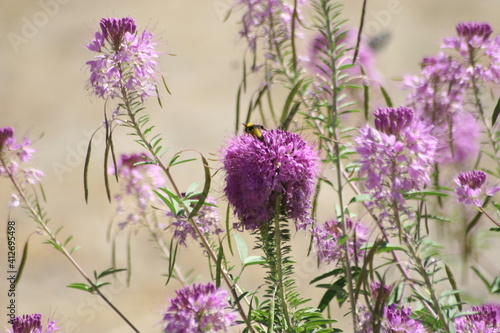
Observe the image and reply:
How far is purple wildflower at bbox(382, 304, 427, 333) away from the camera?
5.22ft

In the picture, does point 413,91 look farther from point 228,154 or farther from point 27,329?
point 27,329

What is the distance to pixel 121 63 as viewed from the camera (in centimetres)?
169

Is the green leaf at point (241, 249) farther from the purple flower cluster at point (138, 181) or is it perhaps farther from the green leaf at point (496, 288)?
the purple flower cluster at point (138, 181)

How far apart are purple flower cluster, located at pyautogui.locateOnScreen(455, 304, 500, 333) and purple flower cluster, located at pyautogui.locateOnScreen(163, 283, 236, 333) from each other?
0.58 metres

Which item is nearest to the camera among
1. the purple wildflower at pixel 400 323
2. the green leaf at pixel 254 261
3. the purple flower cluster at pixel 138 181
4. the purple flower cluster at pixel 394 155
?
the purple flower cluster at pixel 394 155

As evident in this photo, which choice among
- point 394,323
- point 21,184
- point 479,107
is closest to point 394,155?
point 394,323

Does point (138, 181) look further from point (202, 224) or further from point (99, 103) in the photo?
point (99, 103)

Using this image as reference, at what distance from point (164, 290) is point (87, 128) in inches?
80.6

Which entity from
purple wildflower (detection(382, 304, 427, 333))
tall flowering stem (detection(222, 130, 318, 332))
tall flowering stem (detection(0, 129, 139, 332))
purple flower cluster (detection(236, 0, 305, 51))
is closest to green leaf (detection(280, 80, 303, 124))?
tall flowering stem (detection(222, 130, 318, 332))

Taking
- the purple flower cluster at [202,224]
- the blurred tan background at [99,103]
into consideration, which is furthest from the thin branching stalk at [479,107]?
the blurred tan background at [99,103]

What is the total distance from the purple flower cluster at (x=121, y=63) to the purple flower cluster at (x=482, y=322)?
0.99 meters

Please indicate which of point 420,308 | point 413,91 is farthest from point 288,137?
point 413,91

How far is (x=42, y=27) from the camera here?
8055 mm

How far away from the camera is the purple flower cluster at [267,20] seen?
228 centimetres
